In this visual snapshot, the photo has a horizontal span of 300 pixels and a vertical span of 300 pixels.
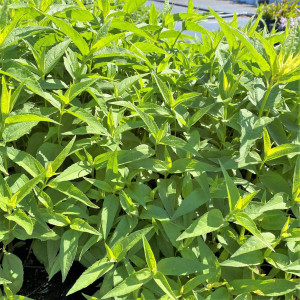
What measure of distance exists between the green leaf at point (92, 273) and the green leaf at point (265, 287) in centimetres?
34

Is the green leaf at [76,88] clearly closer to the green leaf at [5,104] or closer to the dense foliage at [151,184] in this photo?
the dense foliage at [151,184]

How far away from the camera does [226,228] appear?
1.10 metres

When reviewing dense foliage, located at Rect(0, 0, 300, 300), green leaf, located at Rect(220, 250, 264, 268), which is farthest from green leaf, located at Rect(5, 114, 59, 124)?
green leaf, located at Rect(220, 250, 264, 268)

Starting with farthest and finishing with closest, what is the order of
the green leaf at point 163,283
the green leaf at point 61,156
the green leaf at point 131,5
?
the green leaf at point 131,5 < the green leaf at point 61,156 < the green leaf at point 163,283

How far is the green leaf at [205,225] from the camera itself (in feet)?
3.14

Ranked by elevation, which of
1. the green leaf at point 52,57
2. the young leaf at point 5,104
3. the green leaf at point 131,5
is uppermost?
the green leaf at point 131,5

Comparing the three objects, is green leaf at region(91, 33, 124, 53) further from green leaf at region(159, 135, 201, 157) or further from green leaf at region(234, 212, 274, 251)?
green leaf at region(234, 212, 274, 251)

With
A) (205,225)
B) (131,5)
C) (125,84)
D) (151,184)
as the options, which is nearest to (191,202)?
(205,225)

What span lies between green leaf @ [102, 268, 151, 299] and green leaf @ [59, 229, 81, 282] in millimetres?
133

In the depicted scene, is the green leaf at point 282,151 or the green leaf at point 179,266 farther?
the green leaf at point 282,151

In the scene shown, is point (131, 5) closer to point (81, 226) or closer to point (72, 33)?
point (72, 33)

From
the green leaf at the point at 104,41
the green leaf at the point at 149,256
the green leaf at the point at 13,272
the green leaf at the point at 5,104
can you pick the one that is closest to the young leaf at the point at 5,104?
the green leaf at the point at 5,104

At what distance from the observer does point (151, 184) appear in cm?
131

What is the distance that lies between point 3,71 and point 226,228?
754 mm
